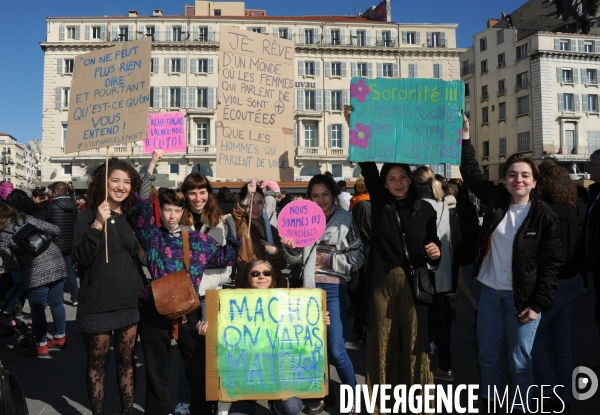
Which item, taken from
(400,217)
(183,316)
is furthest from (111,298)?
(400,217)

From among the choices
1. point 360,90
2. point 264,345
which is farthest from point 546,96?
point 264,345

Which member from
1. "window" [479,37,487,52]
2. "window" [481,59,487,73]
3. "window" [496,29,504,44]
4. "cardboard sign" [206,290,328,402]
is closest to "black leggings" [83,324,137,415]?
"cardboard sign" [206,290,328,402]

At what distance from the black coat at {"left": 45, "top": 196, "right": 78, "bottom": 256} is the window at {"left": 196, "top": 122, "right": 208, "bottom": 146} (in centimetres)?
3649

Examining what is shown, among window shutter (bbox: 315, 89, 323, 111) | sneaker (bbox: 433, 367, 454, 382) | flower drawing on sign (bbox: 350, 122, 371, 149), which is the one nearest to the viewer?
flower drawing on sign (bbox: 350, 122, 371, 149)

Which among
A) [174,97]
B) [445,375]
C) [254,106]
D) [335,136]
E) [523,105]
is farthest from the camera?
[523,105]

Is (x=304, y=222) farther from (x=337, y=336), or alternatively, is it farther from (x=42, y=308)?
(x=42, y=308)

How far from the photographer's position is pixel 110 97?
4059 mm

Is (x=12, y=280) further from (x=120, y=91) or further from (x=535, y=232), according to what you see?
(x=535, y=232)

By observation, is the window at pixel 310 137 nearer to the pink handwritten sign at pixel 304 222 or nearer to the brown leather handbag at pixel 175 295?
the pink handwritten sign at pixel 304 222

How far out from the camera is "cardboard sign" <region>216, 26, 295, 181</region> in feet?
14.0

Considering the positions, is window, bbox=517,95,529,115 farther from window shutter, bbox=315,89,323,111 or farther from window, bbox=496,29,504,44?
window shutter, bbox=315,89,323,111

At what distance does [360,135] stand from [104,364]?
2.46m

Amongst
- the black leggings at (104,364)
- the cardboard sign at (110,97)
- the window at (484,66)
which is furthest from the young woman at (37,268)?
the window at (484,66)

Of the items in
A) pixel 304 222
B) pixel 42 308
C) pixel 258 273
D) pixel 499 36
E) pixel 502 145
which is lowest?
pixel 42 308
